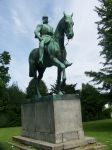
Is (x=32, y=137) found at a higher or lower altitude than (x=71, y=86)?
lower

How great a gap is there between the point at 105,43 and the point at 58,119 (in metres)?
14.6

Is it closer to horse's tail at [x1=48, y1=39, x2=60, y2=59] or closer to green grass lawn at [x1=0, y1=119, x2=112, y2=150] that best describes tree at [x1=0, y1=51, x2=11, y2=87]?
green grass lawn at [x1=0, y1=119, x2=112, y2=150]

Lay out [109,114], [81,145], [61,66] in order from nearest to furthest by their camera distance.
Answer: [81,145] < [61,66] < [109,114]

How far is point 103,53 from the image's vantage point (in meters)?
24.3

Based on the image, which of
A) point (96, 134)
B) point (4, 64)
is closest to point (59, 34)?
point (96, 134)

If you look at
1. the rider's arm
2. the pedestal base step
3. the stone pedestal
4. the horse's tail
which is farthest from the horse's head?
the pedestal base step

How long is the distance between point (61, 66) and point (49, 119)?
176 cm

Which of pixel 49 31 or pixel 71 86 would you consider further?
pixel 71 86

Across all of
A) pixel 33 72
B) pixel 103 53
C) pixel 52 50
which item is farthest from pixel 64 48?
pixel 103 53

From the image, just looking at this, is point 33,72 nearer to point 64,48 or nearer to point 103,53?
point 64,48

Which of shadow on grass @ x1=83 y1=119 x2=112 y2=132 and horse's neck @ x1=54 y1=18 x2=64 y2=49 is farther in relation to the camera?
shadow on grass @ x1=83 y1=119 x2=112 y2=132

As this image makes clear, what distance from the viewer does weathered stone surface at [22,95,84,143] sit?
10.2 metres

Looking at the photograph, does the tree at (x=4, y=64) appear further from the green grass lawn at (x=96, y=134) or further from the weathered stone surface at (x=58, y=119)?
the weathered stone surface at (x=58, y=119)

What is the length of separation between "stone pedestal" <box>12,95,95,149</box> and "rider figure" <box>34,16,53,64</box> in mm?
1506
